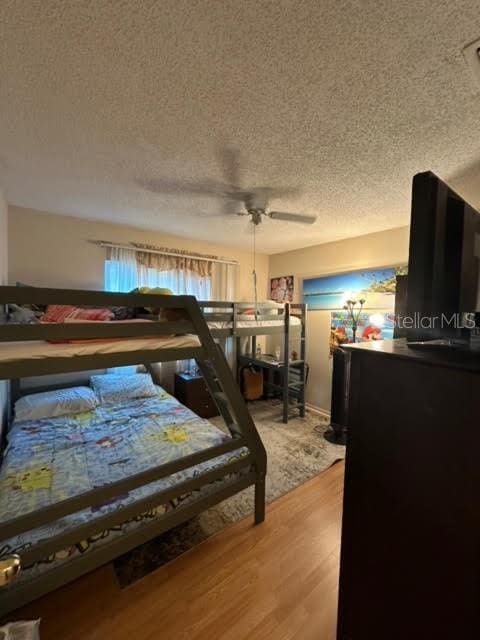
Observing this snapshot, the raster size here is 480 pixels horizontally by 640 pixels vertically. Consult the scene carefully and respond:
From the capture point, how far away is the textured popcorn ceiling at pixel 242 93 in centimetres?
81

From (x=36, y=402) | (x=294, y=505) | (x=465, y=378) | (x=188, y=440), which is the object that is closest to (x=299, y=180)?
(x=465, y=378)

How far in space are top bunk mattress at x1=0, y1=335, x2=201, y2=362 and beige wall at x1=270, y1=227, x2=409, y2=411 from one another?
8.46 ft

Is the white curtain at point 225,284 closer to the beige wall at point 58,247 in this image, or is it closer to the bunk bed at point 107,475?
the beige wall at point 58,247

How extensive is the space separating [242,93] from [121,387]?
8.82ft

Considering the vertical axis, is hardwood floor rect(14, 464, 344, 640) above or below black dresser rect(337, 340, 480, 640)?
below

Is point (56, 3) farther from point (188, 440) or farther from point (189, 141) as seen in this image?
point (188, 440)

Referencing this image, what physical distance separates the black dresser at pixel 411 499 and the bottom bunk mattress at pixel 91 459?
37.6 inches

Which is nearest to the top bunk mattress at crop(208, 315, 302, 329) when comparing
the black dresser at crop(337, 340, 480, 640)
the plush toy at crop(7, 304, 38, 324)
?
Answer: the plush toy at crop(7, 304, 38, 324)

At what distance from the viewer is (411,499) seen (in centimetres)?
73

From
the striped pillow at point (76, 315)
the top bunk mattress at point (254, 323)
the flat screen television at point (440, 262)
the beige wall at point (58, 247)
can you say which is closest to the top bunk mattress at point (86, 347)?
the striped pillow at point (76, 315)

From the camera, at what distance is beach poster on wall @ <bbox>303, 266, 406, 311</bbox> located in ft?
9.62

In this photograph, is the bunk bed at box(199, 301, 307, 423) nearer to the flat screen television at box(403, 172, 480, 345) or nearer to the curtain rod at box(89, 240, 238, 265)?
the curtain rod at box(89, 240, 238, 265)

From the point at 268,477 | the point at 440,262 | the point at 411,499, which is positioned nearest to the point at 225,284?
the point at 268,477

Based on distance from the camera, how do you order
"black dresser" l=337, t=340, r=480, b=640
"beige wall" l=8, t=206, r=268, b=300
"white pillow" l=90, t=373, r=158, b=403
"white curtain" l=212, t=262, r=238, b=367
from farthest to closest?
"white curtain" l=212, t=262, r=238, b=367 → "white pillow" l=90, t=373, r=158, b=403 → "beige wall" l=8, t=206, r=268, b=300 → "black dresser" l=337, t=340, r=480, b=640
